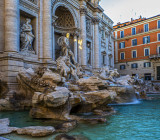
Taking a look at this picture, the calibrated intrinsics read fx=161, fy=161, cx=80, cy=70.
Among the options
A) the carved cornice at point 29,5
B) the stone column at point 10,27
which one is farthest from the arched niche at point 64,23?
the stone column at point 10,27

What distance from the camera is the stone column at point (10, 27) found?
357 inches

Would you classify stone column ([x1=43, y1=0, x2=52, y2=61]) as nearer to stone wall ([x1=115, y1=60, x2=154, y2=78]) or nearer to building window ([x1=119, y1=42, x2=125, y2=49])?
stone wall ([x1=115, y1=60, x2=154, y2=78])

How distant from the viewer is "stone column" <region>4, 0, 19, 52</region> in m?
9.07

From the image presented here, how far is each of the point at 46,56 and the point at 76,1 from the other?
7.54 meters

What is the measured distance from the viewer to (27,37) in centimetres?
1070

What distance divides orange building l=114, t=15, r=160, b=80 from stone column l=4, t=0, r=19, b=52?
2402 centimetres

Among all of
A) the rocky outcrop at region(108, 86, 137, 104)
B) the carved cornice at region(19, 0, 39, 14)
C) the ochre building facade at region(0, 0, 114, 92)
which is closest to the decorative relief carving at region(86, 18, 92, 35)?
the ochre building facade at region(0, 0, 114, 92)

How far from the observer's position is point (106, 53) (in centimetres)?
2394

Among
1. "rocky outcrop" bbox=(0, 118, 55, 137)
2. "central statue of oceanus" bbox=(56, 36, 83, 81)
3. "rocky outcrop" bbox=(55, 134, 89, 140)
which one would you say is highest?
"central statue of oceanus" bbox=(56, 36, 83, 81)

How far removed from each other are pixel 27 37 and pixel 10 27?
165 cm

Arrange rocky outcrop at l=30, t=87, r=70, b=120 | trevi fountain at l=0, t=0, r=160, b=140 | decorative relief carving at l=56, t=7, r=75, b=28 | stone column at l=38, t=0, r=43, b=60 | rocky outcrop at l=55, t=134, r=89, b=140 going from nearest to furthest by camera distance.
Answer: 1. rocky outcrop at l=55, t=134, r=89, b=140
2. trevi fountain at l=0, t=0, r=160, b=140
3. rocky outcrop at l=30, t=87, r=70, b=120
4. stone column at l=38, t=0, r=43, b=60
5. decorative relief carving at l=56, t=7, r=75, b=28

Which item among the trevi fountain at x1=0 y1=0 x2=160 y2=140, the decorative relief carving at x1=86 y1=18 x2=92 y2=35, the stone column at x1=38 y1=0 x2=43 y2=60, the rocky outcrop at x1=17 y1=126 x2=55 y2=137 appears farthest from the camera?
the decorative relief carving at x1=86 y1=18 x2=92 y2=35

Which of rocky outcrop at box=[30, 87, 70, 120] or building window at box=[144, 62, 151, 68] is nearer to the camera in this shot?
rocky outcrop at box=[30, 87, 70, 120]

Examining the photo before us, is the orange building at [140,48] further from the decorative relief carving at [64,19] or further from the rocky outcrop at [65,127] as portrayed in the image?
the rocky outcrop at [65,127]
